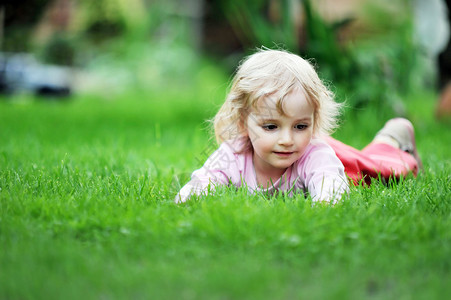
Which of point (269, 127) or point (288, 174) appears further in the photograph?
point (288, 174)

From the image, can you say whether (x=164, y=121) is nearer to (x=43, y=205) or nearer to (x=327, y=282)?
(x=43, y=205)

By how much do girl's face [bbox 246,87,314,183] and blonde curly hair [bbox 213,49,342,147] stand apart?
3cm

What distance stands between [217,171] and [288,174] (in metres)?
0.35

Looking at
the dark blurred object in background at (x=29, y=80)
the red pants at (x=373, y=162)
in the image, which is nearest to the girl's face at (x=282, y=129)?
the red pants at (x=373, y=162)

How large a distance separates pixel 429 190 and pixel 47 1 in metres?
8.16

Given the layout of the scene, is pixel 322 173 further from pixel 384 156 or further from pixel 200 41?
pixel 200 41

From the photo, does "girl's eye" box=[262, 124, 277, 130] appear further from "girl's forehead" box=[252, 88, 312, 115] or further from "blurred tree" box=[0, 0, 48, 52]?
"blurred tree" box=[0, 0, 48, 52]

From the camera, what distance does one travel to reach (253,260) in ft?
5.63

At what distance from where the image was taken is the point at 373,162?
3.02 m

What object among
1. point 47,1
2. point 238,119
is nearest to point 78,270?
point 238,119

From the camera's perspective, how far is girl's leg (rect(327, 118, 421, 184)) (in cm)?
290

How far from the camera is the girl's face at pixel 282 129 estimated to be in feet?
7.86

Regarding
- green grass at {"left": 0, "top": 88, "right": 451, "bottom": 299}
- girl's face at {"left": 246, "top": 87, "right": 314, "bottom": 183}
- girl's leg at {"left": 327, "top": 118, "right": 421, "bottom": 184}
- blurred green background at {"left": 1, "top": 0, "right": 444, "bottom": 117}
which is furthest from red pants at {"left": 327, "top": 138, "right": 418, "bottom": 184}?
blurred green background at {"left": 1, "top": 0, "right": 444, "bottom": 117}

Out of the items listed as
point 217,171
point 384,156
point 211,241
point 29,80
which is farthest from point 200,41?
point 211,241
